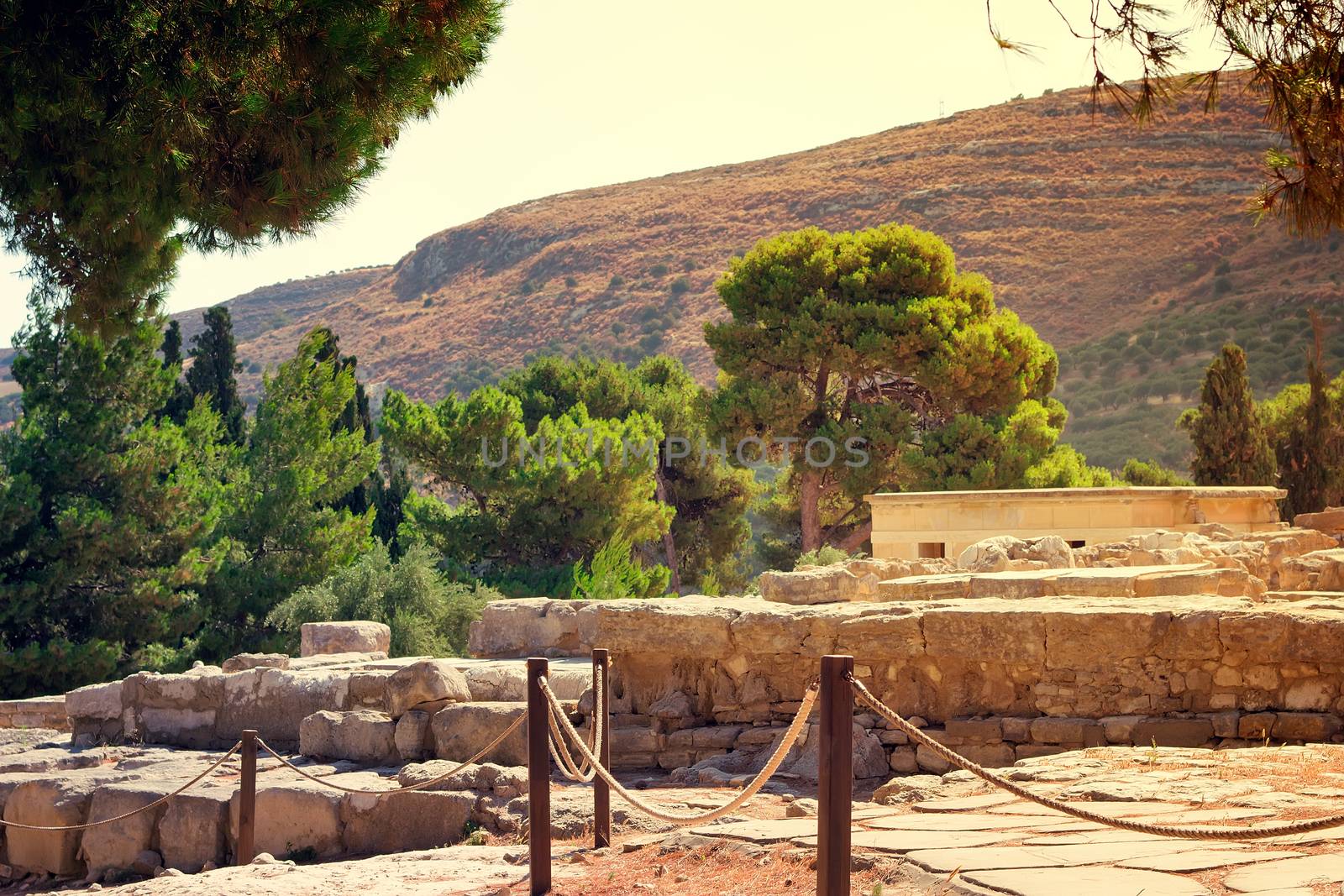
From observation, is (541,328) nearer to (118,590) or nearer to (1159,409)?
(1159,409)

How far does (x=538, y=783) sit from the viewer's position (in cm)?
591

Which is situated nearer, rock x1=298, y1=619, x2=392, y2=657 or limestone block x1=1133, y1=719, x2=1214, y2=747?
limestone block x1=1133, y1=719, x2=1214, y2=747

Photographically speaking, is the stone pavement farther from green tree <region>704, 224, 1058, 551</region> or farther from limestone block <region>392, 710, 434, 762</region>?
green tree <region>704, 224, 1058, 551</region>

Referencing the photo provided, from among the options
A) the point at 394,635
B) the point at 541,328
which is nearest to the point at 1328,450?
the point at 394,635

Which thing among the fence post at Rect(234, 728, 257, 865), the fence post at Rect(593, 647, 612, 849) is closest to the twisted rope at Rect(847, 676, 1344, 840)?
the fence post at Rect(593, 647, 612, 849)

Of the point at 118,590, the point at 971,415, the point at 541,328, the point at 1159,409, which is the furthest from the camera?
the point at 541,328

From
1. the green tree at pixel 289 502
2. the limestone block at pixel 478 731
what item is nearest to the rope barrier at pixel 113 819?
the limestone block at pixel 478 731

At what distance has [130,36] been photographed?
790 cm

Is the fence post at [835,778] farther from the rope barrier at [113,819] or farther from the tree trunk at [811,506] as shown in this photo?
the tree trunk at [811,506]

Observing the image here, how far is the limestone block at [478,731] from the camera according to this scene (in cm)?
904

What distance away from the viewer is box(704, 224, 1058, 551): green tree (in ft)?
85.7

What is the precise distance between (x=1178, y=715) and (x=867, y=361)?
64.3 feet

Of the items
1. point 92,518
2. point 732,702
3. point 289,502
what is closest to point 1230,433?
point 289,502

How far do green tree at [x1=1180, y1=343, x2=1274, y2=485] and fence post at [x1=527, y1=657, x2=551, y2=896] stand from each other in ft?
68.2
